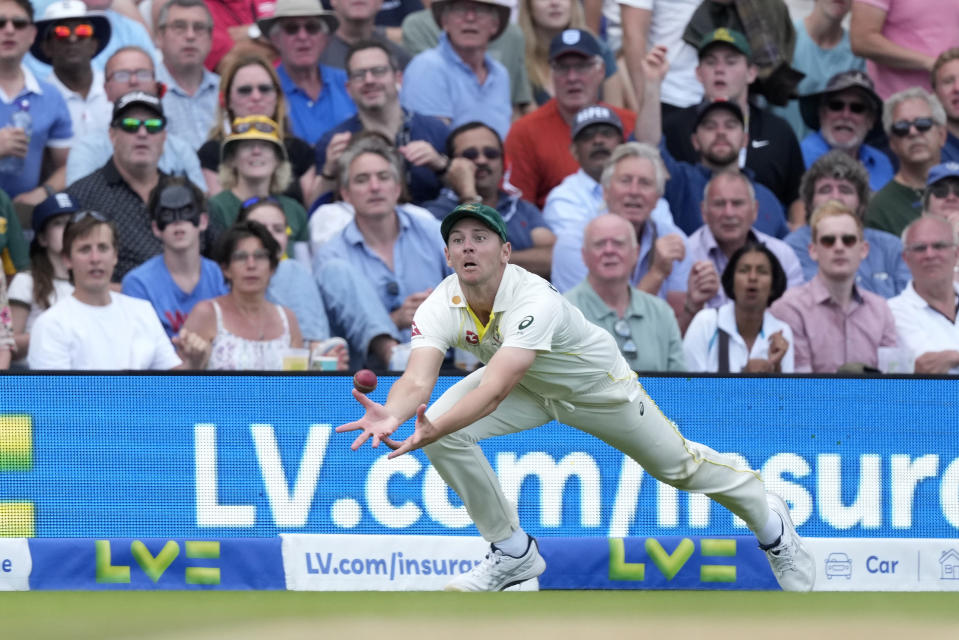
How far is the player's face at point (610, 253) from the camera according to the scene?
374 inches

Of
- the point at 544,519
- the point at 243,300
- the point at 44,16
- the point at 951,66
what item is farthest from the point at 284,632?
the point at 951,66

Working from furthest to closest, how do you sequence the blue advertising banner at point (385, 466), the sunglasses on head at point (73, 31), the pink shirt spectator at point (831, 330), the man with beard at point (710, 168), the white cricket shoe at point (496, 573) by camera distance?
the man with beard at point (710, 168), the sunglasses on head at point (73, 31), the pink shirt spectator at point (831, 330), the blue advertising banner at point (385, 466), the white cricket shoe at point (496, 573)

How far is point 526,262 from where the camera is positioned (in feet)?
34.4

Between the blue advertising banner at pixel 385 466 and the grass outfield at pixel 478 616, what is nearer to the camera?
the grass outfield at pixel 478 616

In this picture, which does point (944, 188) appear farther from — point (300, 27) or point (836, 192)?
point (300, 27)

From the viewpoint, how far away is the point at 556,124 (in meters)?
11.2

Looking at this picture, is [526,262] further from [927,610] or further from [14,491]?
[927,610]

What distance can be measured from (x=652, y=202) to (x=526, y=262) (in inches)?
40.9

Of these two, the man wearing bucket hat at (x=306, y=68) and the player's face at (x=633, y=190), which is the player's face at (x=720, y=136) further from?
the man wearing bucket hat at (x=306, y=68)

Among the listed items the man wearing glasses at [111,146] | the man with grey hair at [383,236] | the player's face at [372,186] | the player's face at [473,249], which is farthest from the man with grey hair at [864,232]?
the player's face at [473,249]

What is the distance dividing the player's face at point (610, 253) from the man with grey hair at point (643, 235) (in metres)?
0.62

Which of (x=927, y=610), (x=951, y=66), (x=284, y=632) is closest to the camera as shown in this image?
(x=284, y=632)

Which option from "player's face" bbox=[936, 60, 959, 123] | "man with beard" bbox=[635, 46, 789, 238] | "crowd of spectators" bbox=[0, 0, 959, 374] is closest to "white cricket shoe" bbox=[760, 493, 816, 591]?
"crowd of spectators" bbox=[0, 0, 959, 374]

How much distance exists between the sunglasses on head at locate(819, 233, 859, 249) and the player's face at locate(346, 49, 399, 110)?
344 centimetres
